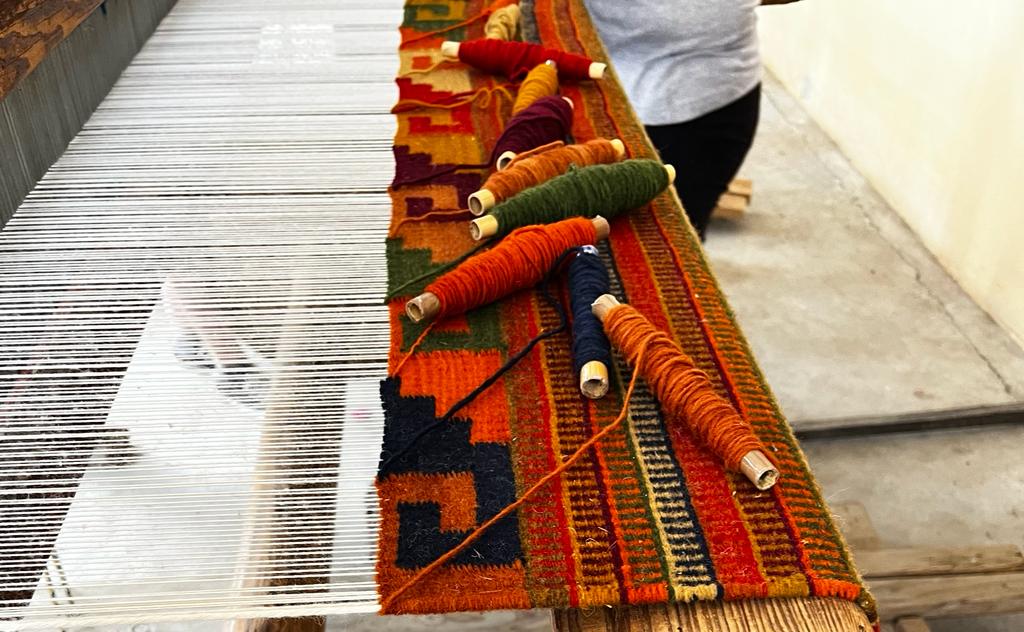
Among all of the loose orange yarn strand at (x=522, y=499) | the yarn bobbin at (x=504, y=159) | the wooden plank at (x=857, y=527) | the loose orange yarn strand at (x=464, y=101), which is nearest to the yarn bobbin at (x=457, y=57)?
the loose orange yarn strand at (x=464, y=101)

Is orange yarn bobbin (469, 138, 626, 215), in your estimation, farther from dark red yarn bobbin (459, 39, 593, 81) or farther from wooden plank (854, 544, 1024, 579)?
wooden plank (854, 544, 1024, 579)

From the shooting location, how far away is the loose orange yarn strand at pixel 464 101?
1834 millimetres

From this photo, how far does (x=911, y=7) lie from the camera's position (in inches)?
140

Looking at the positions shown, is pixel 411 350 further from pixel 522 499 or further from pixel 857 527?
pixel 857 527

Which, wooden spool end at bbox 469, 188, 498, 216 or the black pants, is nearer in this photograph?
wooden spool end at bbox 469, 188, 498, 216

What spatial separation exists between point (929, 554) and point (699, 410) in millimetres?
1221

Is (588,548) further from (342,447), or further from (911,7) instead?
(911,7)

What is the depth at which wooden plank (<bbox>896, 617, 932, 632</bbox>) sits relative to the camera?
1.86 metres

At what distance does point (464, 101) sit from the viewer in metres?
1.86

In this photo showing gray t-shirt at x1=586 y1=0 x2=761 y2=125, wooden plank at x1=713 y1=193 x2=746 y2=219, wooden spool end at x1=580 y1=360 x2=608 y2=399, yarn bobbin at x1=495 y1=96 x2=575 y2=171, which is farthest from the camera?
wooden plank at x1=713 y1=193 x2=746 y2=219

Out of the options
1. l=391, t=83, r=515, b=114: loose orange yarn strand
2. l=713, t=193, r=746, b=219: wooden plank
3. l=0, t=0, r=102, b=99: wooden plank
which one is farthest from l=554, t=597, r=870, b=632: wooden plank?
l=713, t=193, r=746, b=219: wooden plank

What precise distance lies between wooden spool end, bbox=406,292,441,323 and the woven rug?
28 millimetres

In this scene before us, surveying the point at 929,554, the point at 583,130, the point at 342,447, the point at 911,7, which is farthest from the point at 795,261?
the point at 342,447

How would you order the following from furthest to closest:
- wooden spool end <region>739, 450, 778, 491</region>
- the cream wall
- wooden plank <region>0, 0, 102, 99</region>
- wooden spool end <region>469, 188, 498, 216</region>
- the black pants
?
the cream wall, the black pants, wooden spool end <region>469, 188, 498, 216</region>, wooden plank <region>0, 0, 102, 99</region>, wooden spool end <region>739, 450, 778, 491</region>
